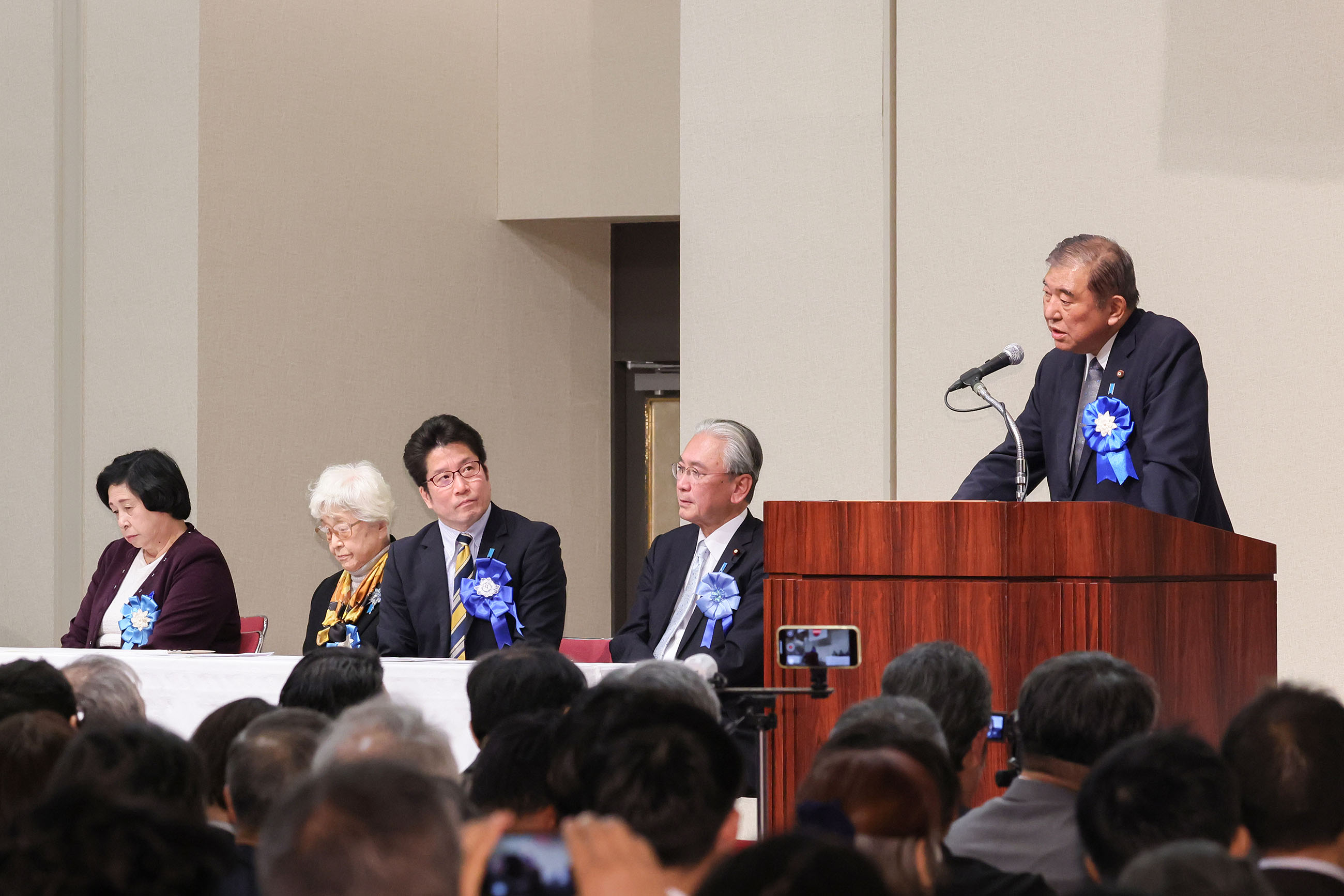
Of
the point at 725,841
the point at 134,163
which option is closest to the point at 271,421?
the point at 134,163

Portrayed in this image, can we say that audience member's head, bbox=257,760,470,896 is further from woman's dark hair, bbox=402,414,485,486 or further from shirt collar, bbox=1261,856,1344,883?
woman's dark hair, bbox=402,414,485,486

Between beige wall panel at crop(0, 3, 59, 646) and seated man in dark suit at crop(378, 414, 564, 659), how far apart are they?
2648mm

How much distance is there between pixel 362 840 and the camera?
125 centimetres

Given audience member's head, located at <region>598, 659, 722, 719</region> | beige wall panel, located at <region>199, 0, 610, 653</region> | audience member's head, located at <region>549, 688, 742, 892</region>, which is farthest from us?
beige wall panel, located at <region>199, 0, 610, 653</region>

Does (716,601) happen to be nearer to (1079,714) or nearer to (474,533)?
(474,533)

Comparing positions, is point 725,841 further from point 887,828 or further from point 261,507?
point 261,507

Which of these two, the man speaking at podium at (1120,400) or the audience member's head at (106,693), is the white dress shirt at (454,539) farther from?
the audience member's head at (106,693)

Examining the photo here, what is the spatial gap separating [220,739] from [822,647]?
1.04 metres

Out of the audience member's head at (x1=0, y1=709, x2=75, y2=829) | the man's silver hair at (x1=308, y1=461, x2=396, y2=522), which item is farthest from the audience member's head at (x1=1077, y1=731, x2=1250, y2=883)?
the man's silver hair at (x1=308, y1=461, x2=396, y2=522)

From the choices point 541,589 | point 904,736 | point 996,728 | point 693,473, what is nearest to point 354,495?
point 541,589

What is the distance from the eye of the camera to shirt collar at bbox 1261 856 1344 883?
1.74 m

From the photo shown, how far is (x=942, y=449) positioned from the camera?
20.0 feet

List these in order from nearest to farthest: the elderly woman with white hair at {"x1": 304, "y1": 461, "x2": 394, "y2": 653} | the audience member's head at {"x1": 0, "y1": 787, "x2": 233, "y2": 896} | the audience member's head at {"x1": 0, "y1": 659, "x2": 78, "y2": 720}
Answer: the audience member's head at {"x1": 0, "y1": 787, "x2": 233, "y2": 896} < the audience member's head at {"x1": 0, "y1": 659, "x2": 78, "y2": 720} < the elderly woman with white hair at {"x1": 304, "y1": 461, "x2": 394, "y2": 653}

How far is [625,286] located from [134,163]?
2.95 meters
